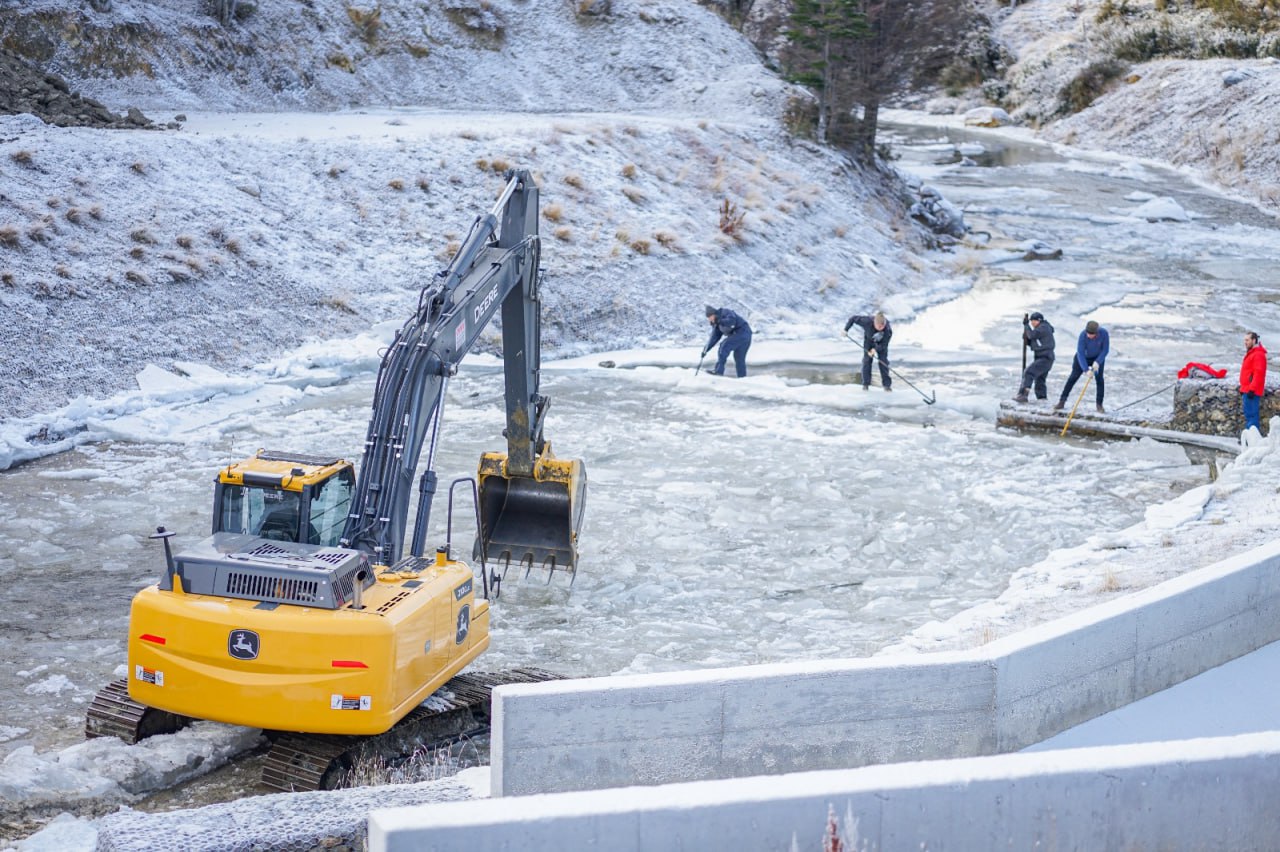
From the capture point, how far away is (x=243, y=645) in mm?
8758

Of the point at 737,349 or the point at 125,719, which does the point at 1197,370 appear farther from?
the point at 125,719

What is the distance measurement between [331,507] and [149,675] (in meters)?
2.03

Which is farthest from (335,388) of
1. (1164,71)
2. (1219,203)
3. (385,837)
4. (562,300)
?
(1164,71)

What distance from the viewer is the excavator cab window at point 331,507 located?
10297mm

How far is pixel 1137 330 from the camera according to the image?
26.1 m

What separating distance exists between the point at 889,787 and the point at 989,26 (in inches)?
2869

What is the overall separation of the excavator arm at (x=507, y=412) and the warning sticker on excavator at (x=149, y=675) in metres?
1.75

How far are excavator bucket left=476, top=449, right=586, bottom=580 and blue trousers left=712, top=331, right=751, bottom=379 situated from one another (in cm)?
892

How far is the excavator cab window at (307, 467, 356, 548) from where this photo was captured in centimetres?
1030

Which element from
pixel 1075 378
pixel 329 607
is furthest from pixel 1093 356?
pixel 329 607

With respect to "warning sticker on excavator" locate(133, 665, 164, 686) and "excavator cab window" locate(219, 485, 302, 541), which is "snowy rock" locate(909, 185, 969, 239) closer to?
"excavator cab window" locate(219, 485, 302, 541)

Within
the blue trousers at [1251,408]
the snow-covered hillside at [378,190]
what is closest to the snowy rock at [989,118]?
the snow-covered hillside at [378,190]

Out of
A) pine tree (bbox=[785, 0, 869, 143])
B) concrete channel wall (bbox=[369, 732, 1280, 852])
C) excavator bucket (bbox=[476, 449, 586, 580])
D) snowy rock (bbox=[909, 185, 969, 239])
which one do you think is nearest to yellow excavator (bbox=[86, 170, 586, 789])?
excavator bucket (bbox=[476, 449, 586, 580])

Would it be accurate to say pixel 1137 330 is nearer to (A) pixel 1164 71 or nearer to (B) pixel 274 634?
(B) pixel 274 634
